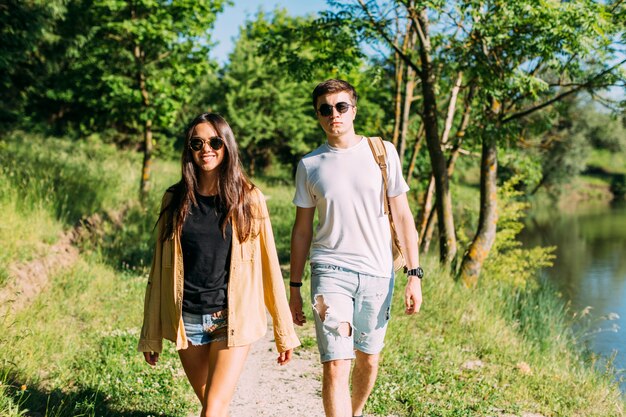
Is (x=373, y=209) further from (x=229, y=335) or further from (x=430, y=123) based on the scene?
(x=430, y=123)

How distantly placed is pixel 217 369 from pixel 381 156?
56.7 inches

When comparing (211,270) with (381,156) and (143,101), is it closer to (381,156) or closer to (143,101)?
(381,156)

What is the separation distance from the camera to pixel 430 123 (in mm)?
9195

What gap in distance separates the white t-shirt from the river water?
170 inches

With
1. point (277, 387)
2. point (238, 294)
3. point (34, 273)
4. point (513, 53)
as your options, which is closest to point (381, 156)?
point (238, 294)

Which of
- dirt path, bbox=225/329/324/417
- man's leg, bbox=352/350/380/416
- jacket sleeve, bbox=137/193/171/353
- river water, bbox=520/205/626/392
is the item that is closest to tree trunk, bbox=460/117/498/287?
river water, bbox=520/205/626/392

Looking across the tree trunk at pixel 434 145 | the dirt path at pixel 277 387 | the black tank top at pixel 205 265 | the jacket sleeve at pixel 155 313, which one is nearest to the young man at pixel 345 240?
the black tank top at pixel 205 265

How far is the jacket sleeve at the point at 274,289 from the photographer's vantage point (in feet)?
9.83

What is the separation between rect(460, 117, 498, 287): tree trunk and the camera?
8.96 m

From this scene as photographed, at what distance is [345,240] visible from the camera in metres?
3.22

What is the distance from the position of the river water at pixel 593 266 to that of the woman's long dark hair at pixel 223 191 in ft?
16.6

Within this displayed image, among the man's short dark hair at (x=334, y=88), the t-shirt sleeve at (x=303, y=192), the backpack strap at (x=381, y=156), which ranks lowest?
the t-shirt sleeve at (x=303, y=192)

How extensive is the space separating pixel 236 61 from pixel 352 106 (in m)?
26.0

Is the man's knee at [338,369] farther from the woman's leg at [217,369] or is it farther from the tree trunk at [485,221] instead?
the tree trunk at [485,221]
